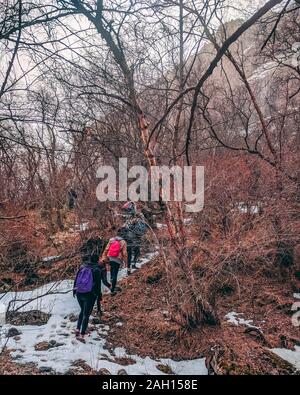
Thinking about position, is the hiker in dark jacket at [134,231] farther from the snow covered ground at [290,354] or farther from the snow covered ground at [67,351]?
the snow covered ground at [290,354]

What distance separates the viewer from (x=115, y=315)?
27.0 feet

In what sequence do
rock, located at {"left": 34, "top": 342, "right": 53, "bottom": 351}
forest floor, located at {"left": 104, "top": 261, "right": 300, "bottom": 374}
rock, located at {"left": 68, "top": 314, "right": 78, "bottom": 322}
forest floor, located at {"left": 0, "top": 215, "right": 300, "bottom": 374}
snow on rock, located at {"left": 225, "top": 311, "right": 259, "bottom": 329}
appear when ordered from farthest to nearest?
1. rock, located at {"left": 68, "top": 314, "right": 78, "bottom": 322}
2. snow on rock, located at {"left": 225, "top": 311, "right": 259, "bottom": 329}
3. rock, located at {"left": 34, "top": 342, "right": 53, "bottom": 351}
4. forest floor, located at {"left": 104, "top": 261, "right": 300, "bottom": 374}
5. forest floor, located at {"left": 0, "top": 215, "right": 300, "bottom": 374}

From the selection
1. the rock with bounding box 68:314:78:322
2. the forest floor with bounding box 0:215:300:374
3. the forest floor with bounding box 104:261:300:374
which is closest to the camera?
the forest floor with bounding box 0:215:300:374

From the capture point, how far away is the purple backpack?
677 centimetres

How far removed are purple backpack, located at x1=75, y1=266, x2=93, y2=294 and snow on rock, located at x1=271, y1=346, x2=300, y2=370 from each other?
3779 mm

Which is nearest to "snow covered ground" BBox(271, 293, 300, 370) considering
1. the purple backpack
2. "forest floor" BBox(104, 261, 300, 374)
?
"forest floor" BBox(104, 261, 300, 374)

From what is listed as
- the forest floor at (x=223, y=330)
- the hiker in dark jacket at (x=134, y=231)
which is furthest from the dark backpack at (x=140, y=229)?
the forest floor at (x=223, y=330)

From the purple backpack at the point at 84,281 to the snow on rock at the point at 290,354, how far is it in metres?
3.78

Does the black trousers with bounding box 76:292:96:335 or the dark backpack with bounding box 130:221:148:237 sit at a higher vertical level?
the dark backpack with bounding box 130:221:148:237

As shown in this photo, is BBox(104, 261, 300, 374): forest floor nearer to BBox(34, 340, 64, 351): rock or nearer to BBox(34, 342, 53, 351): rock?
BBox(34, 340, 64, 351): rock

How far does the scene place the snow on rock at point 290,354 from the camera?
603 centimetres

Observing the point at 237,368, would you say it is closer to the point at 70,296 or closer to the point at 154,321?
the point at 154,321
